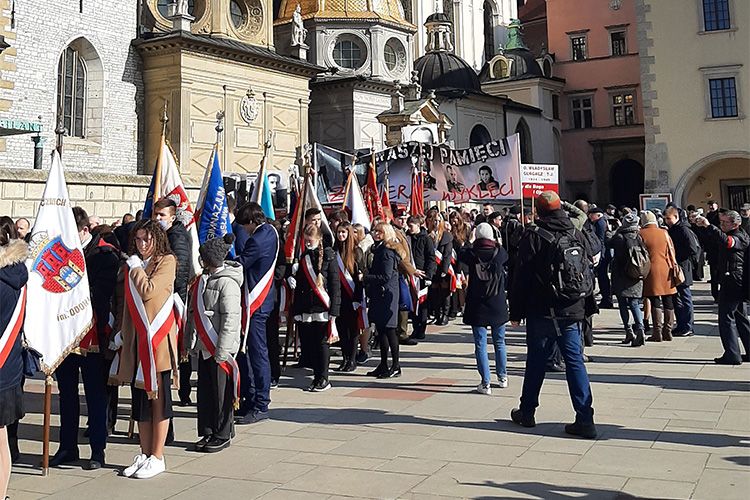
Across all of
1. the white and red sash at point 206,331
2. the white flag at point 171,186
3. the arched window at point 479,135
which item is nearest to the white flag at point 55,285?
the white and red sash at point 206,331

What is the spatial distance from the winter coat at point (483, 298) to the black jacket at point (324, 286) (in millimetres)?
1639

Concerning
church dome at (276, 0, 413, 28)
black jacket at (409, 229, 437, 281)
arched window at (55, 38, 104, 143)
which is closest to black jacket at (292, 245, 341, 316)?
black jacket at (409, 229, 437, 281)

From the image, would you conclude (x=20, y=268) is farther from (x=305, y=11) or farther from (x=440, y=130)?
(x=305, y=11)

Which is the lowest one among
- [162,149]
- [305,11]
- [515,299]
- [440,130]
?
[515,299]

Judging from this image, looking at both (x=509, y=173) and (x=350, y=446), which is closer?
(x=350, y=446)

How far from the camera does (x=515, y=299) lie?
7008 mm

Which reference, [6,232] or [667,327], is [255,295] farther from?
[667,327]

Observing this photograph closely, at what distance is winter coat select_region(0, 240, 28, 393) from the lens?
496 centimetres

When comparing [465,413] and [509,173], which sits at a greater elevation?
[509,173]

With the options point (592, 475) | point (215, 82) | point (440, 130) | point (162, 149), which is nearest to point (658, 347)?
point (592, 475)

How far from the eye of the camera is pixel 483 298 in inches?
332

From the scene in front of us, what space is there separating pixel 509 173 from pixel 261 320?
10482 millimetres

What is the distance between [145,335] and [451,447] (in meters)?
2.73

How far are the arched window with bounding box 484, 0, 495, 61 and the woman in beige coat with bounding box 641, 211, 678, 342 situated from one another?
45577 mm
